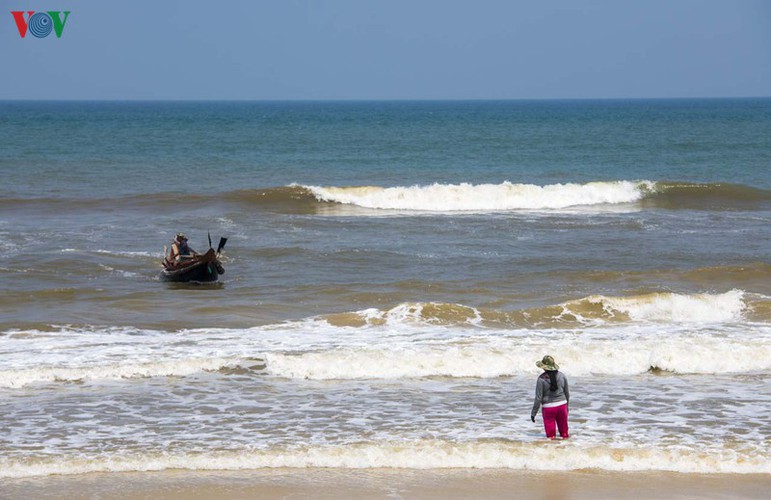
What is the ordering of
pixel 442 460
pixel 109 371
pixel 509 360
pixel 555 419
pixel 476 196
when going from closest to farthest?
pixel 442 460 → pixel 555 419 → pixel 109 371 → pixel 509 360 → pixel 476 196

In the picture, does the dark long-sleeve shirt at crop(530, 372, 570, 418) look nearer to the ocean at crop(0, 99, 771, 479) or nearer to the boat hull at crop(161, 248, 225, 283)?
the ocean at crop(0, 99, 771, 479)

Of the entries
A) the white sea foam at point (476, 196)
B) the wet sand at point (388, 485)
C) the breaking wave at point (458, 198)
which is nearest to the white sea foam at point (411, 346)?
the wet sand at point (388, 485)

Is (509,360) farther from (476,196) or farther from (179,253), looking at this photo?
(476,196)

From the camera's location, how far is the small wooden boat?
21656 millimetres

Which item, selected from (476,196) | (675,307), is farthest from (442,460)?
(476,196)

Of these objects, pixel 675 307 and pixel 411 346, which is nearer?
pixel 411 346

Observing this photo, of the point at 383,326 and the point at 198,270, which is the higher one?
the point at 198,270

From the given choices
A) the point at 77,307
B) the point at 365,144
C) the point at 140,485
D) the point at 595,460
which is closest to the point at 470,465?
the point at 595,460

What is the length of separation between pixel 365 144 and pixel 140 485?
2141 inches

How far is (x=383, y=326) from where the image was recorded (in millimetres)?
17812

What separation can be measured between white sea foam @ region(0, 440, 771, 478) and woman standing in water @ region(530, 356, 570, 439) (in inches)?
10.2

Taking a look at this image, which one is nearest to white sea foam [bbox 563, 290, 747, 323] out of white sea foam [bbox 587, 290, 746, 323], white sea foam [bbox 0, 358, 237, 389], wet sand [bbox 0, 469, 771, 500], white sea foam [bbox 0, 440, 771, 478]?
white sea foam [bbox 587, 290, 746, 323]

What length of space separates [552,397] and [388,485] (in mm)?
2270

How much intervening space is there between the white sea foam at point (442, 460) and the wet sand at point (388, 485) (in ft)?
0.50
